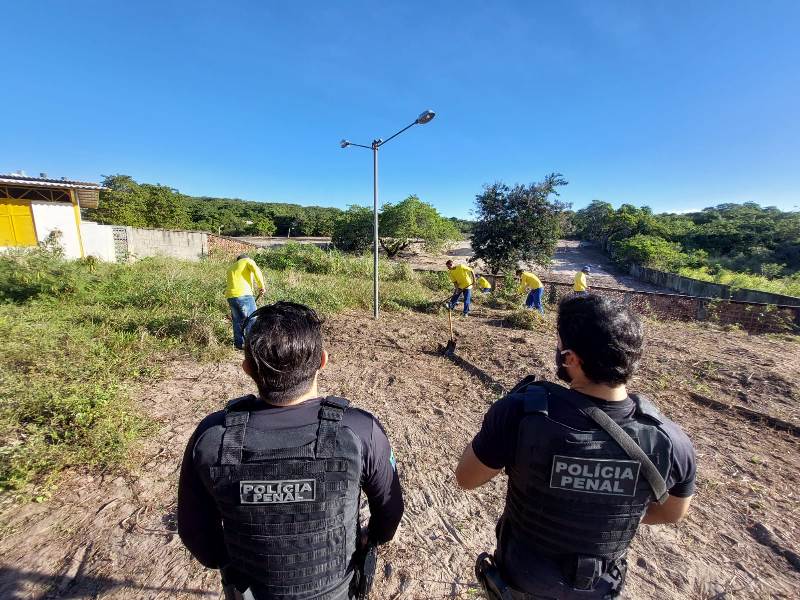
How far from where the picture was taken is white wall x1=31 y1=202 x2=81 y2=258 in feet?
34.4

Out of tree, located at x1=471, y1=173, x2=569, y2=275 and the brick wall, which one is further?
tree, located at x1=471, y1=173, x2=569, y2=275

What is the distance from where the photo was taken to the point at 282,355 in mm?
1106

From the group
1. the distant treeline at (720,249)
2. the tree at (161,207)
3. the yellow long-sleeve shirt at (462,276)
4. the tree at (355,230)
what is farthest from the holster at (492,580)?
the tree at (161,207)

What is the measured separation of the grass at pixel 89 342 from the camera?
2.84m

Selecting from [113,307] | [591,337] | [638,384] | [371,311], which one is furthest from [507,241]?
[591,337]

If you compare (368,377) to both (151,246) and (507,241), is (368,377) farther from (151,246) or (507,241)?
(151,246)

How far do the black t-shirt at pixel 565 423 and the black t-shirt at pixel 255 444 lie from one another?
1.15ft

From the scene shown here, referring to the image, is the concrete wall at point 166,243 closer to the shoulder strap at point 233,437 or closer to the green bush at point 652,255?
the shoulder strap at point 233,437

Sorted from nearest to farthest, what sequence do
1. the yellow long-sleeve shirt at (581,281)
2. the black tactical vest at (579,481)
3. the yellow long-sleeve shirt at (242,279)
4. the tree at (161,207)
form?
the black tactical vest at (579,481) < the yellow long-sleeve shirt at (242,279) < the yellow long-sleeve shirt at (581,281) < the tree at (161,207)

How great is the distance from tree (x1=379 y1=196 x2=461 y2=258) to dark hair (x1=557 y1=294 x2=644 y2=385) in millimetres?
24196

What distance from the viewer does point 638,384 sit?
518 centimetres

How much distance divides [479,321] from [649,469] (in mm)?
7749

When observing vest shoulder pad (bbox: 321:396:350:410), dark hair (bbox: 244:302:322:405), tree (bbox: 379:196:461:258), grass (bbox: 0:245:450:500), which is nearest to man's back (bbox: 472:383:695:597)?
vest shoulder pad (bbox: 321:396:350:410)

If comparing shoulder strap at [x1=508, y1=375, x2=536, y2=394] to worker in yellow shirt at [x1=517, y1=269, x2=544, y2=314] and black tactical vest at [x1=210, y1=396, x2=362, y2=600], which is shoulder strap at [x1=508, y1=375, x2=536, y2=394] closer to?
black tactical vest at [x1=210, y1=396, x2=362, y2=600]
